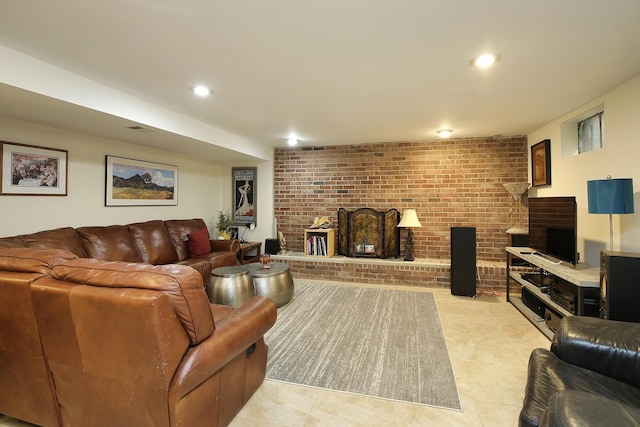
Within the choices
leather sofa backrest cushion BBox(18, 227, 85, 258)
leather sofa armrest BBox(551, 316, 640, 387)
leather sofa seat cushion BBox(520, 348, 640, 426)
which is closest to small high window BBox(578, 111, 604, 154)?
leather sofa armrest BBox(551, 316, 640, 387)

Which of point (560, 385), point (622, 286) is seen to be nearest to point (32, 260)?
point (560, 385)

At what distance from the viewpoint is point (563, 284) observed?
2.63 m

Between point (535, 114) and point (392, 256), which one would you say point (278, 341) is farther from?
point (535, 114)

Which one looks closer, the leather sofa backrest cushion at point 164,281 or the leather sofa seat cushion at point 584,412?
the leather sofa seat cushion at point 584,412

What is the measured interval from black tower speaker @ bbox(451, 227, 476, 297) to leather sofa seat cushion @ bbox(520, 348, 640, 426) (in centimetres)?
251

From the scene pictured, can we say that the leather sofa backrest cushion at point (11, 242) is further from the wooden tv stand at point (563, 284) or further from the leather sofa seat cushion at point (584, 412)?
the wooden tv stand at point (563, 284)

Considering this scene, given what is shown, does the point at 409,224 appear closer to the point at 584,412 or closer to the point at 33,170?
the point at 584,412

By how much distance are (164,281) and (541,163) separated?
4.45m

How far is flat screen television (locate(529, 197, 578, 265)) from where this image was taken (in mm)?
2594

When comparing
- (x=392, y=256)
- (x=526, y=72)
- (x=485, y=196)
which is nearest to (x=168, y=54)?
(x=526, y=72)

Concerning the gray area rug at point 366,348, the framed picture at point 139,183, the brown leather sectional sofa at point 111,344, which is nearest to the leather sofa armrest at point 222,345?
the brown leather sectional sofa at point 111,344

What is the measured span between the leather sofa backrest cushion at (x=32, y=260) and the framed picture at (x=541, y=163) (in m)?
4.69

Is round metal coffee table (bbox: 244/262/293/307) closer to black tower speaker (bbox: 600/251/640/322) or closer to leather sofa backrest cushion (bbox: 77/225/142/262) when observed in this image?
leather sofa backrest cushion (bbox: 77/225/142/262)

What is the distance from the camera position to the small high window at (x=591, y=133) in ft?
9.57
